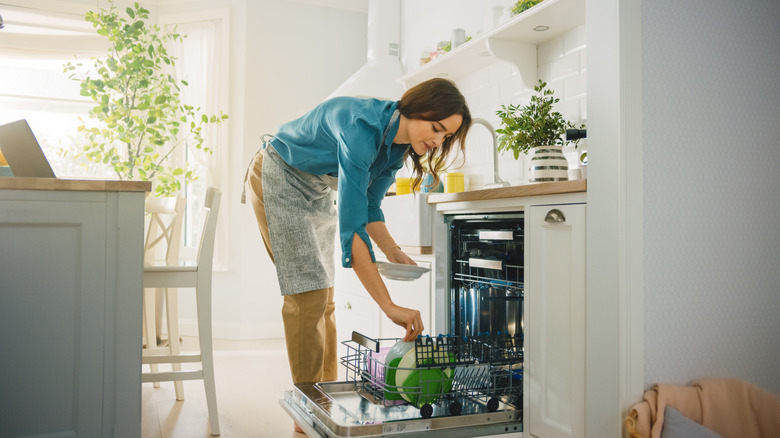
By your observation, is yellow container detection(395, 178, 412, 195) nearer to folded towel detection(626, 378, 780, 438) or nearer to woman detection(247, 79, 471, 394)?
woman detection(247, 79, 471, 394)

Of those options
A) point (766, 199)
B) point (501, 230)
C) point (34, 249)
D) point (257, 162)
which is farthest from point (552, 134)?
point (34, 249)

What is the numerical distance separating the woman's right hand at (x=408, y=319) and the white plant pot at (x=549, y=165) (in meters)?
0.67

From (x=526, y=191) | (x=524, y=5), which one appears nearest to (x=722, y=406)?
(x=526, y=191)

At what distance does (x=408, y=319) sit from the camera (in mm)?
1386

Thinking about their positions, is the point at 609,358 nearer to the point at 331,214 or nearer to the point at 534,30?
the point at 331,214

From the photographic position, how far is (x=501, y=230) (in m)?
1.70

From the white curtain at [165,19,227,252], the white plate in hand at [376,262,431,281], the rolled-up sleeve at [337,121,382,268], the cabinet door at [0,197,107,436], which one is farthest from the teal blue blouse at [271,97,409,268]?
the white curtain at [165,19,227,252]

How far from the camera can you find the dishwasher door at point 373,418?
1282 millimetres

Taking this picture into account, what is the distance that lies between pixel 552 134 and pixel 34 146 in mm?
1620

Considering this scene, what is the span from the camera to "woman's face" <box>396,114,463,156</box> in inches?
62.7

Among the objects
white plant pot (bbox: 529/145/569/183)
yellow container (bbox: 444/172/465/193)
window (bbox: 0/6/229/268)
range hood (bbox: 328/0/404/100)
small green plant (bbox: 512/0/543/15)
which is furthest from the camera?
window (bbox: 0/6/229/268)

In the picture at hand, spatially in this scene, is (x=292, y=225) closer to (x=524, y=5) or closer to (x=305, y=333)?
(x=305, y=333)

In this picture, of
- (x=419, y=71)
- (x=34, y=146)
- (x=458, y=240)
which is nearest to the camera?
(x=34, y=146)

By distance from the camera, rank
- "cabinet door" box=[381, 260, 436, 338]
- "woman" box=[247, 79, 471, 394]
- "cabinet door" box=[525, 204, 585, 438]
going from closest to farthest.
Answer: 1. "cabinet door" box=[525, 204, 585, 438]
2. "woman" box=[247, 79, 471, 394]
3. "cabinet door" box=[381, 260, 436, 338]
